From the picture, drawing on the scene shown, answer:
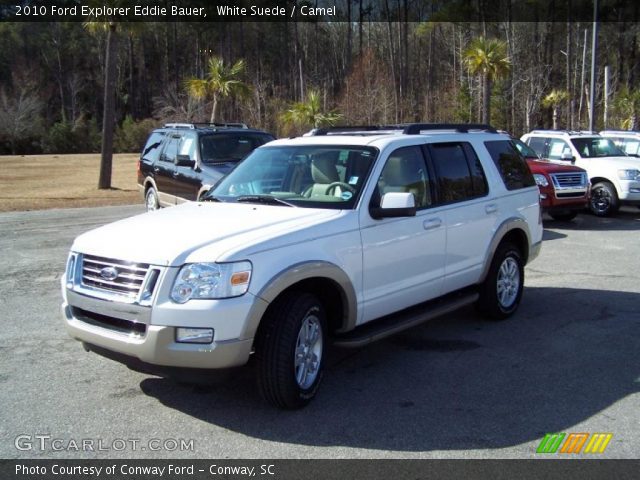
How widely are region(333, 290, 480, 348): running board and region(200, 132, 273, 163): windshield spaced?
689 centimetres

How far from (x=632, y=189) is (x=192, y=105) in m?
46.6

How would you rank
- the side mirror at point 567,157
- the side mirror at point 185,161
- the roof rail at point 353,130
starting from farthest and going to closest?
the side mirror at point 567,157 → the side mirror at point 185,161 → the roof rail at point 353,130

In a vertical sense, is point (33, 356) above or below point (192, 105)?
below

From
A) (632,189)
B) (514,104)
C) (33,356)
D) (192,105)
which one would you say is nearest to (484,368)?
(33,356)

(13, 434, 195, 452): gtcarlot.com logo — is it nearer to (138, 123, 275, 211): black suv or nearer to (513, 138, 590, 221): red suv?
(138, 123, 275, 211): black suv

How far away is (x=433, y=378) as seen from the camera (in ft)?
16.8

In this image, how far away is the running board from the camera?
479 centimetres

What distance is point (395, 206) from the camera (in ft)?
15.9

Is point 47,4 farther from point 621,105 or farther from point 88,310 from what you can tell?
point 88,310

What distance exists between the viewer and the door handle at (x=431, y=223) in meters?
5.47

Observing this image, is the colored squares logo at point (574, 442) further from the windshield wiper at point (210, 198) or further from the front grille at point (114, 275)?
the windshield wiper at point (210, 198)

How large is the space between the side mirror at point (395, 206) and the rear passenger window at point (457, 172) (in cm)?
94

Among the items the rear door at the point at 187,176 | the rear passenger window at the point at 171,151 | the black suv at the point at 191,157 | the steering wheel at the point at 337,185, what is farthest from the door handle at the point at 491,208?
the rear passenger window at the point at 171,151
